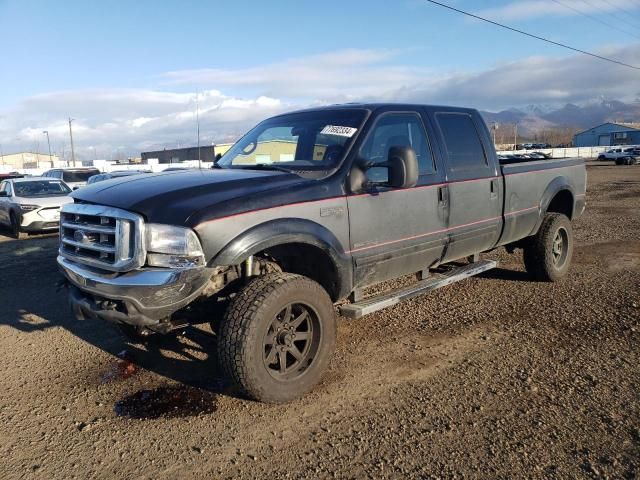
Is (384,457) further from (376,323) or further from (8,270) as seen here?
(8,270)

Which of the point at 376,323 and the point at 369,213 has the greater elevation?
the point at 369,213

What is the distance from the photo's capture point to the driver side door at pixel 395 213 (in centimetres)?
407

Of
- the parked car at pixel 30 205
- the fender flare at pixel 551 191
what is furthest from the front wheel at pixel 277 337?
the parked car at pixel 30 205

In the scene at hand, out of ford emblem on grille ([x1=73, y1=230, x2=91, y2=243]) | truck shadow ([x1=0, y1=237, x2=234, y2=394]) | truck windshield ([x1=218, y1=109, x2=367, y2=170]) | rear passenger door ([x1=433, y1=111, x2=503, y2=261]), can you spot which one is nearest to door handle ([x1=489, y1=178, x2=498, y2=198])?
rear passenger door ([x1=433, y1=111, x2=503, y2=261])

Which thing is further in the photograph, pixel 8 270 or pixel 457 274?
pixel 8 270

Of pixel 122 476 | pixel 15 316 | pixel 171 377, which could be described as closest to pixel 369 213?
pixel 171 377

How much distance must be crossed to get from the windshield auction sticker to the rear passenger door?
1095mm

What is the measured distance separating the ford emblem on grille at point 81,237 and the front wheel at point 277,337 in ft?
3.81

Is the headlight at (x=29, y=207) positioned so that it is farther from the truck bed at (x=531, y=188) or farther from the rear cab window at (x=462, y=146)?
the truck bed at (x=531, y=188)

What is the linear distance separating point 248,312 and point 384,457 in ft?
3.93

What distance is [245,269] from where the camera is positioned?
376 cm

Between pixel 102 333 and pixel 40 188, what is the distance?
1011 centimetres

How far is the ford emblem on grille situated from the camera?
12.0ft

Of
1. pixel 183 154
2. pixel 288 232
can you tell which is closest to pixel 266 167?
pixel 288 232
